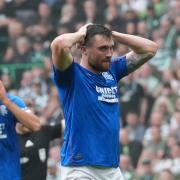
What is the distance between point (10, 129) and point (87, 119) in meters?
0.76

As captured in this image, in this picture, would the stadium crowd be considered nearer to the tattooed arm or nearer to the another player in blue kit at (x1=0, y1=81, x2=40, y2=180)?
the tattooed arm

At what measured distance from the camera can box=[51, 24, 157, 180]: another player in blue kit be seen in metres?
6.85

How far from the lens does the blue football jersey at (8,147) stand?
717 cm

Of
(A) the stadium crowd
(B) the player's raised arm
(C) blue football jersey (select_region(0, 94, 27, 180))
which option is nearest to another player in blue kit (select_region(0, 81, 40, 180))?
(C) blue football jersey (select_region(0, 94, 27, 180))

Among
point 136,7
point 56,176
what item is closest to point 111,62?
point 56,176

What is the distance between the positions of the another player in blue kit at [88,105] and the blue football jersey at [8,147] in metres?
0.45

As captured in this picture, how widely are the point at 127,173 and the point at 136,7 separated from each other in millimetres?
3979

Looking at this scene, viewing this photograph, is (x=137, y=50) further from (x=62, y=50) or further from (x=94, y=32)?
(x=62, y=50)

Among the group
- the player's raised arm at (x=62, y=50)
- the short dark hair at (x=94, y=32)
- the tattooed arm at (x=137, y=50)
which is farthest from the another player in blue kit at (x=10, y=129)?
the tattooed arm at (x=137, y=50)

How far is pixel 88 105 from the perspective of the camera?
688cm

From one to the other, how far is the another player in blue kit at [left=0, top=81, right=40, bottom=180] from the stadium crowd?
4396mm

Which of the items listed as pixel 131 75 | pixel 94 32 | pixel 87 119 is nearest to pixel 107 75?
pixel 94 32

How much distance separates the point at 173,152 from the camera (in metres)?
12.6

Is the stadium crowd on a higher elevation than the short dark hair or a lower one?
lower
